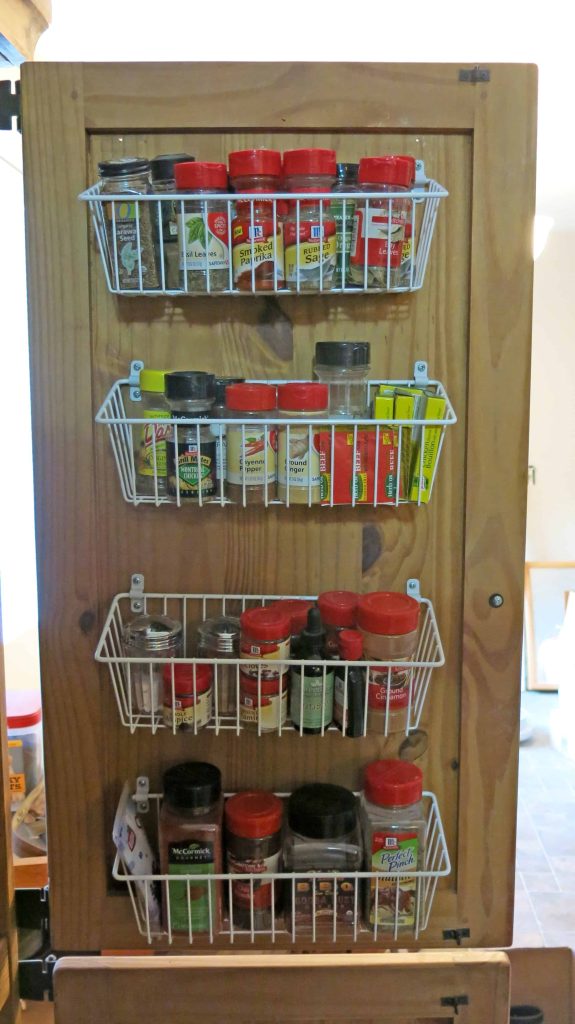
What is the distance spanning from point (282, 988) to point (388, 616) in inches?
16.3

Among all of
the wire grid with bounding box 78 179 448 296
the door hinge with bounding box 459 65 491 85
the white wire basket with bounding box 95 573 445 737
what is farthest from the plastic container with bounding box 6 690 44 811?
the door hinge with bounding box 459 65 491 85

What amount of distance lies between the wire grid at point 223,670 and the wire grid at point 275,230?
0.39 m

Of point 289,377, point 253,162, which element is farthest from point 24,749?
point 253,162

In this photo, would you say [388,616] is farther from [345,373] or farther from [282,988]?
[282,988]

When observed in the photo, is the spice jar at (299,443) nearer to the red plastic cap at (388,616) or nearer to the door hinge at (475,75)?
the red plastic cap at (388,616)

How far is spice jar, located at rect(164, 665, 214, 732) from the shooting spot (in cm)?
105

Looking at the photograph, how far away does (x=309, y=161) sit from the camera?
3.22ft

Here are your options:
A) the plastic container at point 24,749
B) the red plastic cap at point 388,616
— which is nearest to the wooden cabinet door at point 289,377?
the red plastic cap at point 388,616

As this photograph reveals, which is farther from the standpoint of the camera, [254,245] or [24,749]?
[24,749]

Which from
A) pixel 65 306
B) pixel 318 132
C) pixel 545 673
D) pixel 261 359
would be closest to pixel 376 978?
pixel 261 359

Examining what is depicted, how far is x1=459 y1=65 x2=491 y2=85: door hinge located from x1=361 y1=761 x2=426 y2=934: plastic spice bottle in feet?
2.71

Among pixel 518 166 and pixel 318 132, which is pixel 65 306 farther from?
pixel 518 166

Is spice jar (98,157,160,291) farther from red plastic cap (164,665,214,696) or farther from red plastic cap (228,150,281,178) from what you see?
red plastic cap (164,665,214,696)

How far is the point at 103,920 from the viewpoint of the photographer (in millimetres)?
1188
